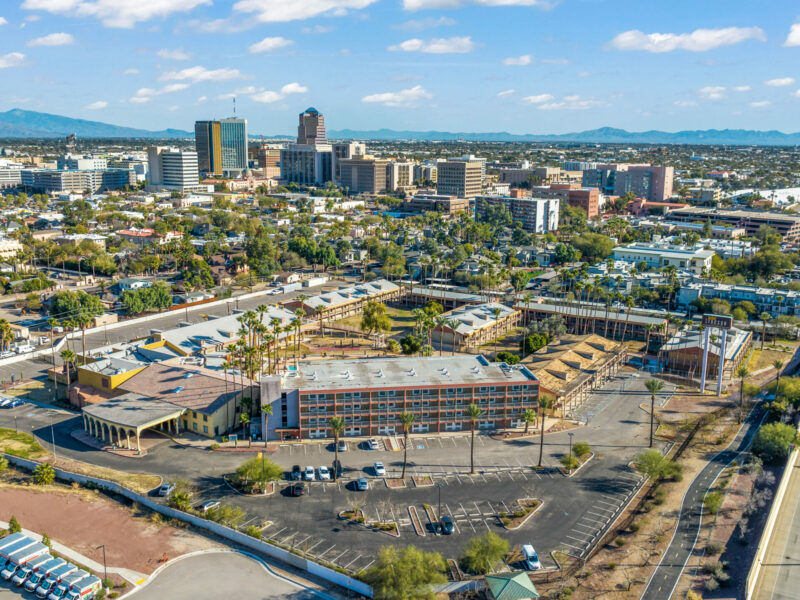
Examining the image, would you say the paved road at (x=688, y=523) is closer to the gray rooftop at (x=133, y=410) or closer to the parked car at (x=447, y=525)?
the parked car at (x=447, y=525)

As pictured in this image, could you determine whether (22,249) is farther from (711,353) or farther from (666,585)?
(666,585)

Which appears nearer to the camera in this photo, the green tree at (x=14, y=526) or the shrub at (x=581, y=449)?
the green tree at (x=14, y=526)

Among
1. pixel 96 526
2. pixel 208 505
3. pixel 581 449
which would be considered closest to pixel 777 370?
pixel 581 449

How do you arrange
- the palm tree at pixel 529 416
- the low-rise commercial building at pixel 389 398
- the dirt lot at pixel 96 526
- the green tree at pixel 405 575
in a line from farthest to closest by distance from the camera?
the low-rise commercial building at pixel 389 398 < the palm tree at pixel 529 416 < the dirt lot at pixel 96 526 < the green tree at pixel 405 575

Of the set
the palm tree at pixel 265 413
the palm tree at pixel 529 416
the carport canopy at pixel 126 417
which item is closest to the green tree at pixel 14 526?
the carport canopy at pixel 126 417

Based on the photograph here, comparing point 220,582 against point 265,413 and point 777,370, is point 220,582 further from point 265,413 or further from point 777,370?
point 777,370

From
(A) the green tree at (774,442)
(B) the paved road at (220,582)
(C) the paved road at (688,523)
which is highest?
(A) the green tree at (774,442)

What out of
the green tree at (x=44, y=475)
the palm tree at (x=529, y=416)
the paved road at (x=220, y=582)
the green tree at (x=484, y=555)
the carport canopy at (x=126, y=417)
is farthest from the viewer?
the palm tree at (x=529, y=416)

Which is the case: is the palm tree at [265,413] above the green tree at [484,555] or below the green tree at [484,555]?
above
